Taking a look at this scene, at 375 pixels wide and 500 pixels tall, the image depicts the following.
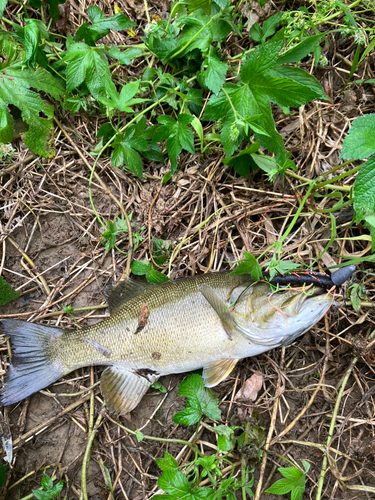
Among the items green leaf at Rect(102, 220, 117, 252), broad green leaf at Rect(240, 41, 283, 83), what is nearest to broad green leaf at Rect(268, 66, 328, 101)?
broad green leaf at Rect(240, 41, 283, 83)

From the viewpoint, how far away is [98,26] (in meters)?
2.94

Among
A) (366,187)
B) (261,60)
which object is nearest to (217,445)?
(366,187)

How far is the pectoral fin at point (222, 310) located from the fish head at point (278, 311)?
43mm

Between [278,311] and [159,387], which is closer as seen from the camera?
[278,311]

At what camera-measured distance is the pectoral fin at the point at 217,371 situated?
2.79m

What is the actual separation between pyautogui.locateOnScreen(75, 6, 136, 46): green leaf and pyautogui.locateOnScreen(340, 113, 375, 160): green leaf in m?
2.09

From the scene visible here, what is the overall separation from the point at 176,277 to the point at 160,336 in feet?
1.74

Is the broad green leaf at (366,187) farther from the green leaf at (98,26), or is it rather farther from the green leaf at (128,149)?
the green leaf at (98,26)

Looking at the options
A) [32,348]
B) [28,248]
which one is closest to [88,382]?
[32,348]

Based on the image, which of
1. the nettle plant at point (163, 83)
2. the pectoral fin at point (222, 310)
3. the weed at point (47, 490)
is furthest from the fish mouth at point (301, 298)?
the weed at point (47, 490)

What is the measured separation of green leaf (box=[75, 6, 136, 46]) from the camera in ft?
9.62

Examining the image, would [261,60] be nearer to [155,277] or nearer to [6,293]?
[155,277]

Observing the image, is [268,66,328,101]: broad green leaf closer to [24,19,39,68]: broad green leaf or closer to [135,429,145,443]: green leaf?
[24,19,39,68]: broad green leaf

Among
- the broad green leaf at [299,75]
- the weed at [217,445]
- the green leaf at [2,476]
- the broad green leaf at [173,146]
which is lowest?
the weed at [217,445]
